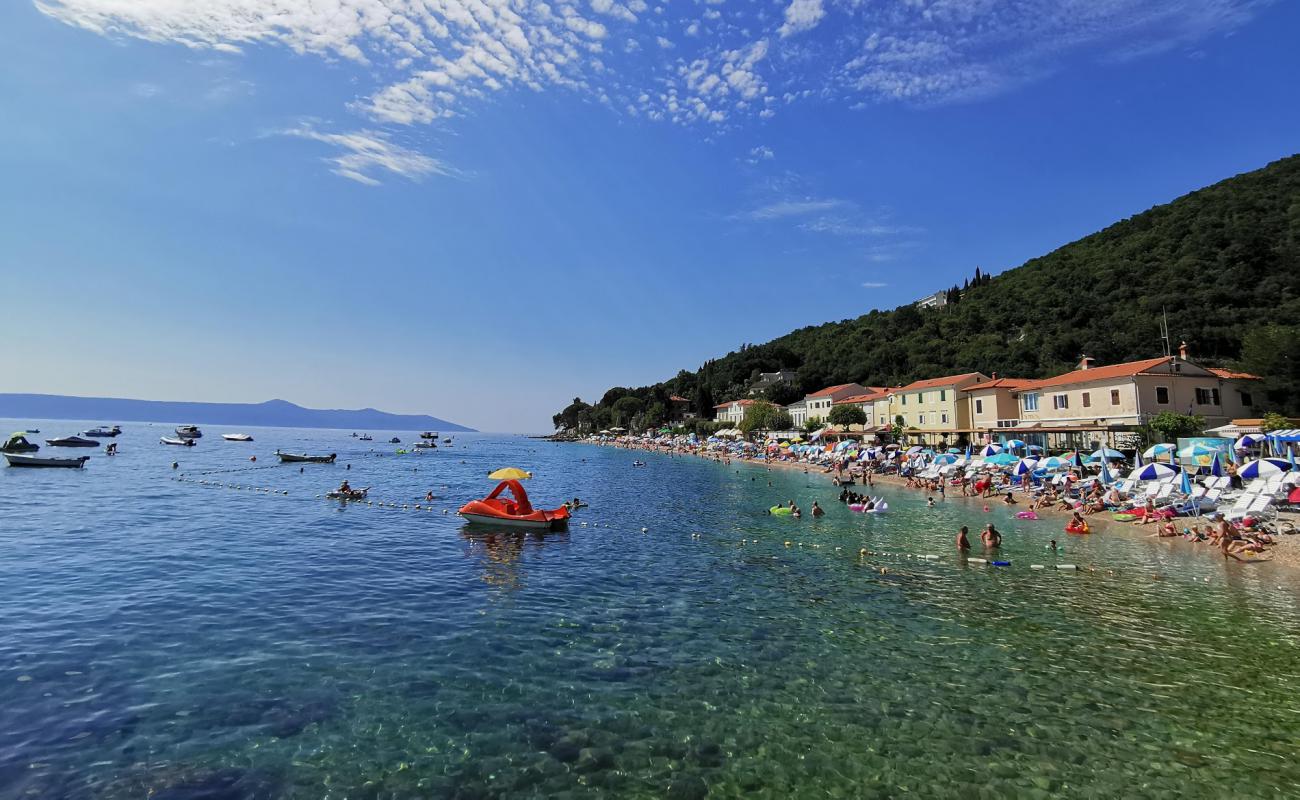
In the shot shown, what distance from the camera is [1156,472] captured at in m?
27.9

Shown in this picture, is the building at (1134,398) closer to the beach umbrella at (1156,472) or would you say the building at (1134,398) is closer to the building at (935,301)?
the beach umbrella at (1156,472)

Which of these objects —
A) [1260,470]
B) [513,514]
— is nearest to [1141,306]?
[1260,470]

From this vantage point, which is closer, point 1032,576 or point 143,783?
point 143,783

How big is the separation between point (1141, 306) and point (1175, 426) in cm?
6430

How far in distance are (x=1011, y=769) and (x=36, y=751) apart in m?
12.9

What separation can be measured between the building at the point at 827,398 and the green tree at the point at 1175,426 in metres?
56.9

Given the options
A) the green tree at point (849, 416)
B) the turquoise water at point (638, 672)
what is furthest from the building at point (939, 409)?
the turquoise water at point (638, 672)

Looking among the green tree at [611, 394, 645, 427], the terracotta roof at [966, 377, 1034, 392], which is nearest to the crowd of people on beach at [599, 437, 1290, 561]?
the terracotta roof at [966, 377, 1034, 392]

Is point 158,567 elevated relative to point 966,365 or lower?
lower

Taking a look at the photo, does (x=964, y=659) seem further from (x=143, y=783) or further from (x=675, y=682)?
(x=143, y=783)

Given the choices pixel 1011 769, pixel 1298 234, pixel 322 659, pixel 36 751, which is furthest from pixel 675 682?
pixel 1298 234

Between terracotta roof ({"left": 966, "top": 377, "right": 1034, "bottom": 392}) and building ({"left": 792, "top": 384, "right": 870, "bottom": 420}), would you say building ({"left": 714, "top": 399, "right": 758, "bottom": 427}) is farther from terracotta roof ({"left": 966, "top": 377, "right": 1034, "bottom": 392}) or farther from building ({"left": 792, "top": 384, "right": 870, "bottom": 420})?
terracotta roof ({"left": 966, "top": 377, "right": 1034, "bottom": 392})

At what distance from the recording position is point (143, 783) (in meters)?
7.31

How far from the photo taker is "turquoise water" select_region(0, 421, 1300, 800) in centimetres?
771
